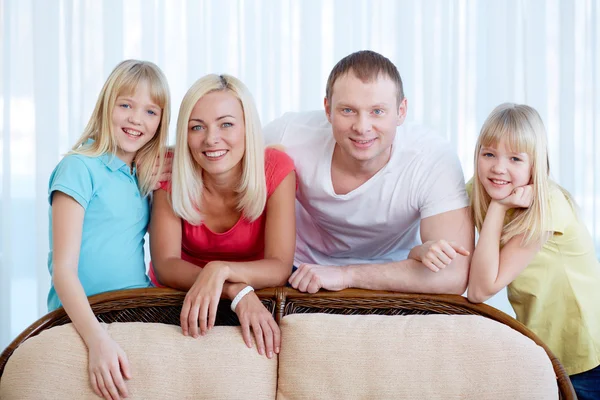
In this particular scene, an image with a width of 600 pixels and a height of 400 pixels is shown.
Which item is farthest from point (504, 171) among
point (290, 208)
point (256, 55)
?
point (256, 55)

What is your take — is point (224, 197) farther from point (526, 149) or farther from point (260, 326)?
point (526, 149)

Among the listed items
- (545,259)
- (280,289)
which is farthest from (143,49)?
(545,259)

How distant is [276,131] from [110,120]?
552 millimetres

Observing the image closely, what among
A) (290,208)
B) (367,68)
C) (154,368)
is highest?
(367,68)

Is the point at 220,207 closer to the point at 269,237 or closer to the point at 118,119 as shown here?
the point at 269,237

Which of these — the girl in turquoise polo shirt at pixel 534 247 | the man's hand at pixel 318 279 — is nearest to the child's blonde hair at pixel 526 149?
the girl in turquoise polo shirt at pixel 534 247

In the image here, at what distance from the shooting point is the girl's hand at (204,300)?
1.66 meters

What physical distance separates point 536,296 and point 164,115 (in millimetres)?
1118

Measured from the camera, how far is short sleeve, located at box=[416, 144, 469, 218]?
1.91 meters

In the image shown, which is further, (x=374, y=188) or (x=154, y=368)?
(x=374, y=188)

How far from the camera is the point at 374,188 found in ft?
6.64

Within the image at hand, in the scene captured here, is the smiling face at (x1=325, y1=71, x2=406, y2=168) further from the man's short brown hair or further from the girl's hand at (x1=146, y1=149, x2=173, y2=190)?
the girl's hand at (x1=146, y1=149, x2=173, y2=190)

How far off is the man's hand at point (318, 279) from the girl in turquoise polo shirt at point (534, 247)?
12.8 inches

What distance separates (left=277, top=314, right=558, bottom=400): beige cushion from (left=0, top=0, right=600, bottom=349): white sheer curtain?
1788 mm
